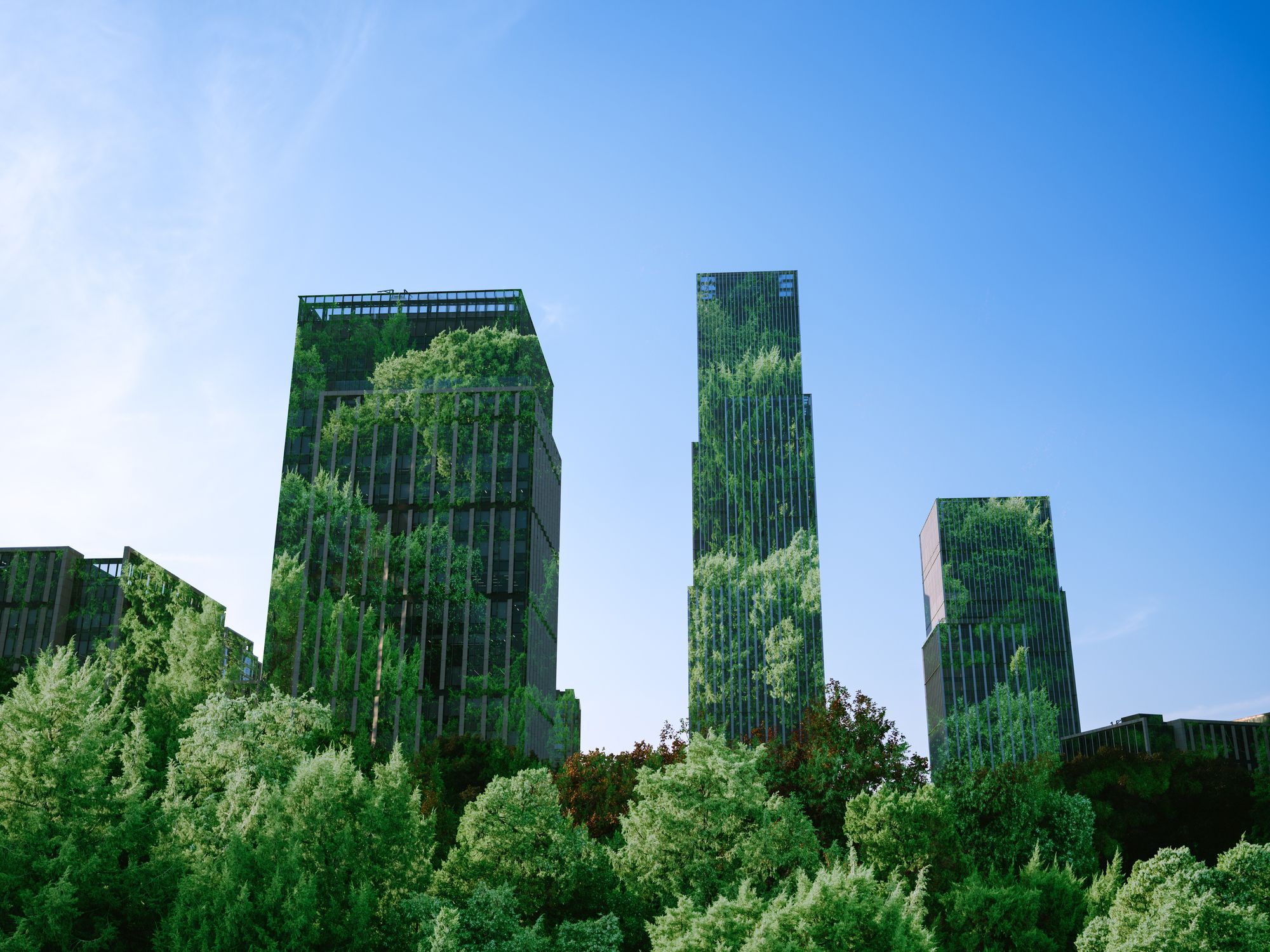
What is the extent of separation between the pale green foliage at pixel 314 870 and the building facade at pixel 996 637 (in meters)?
110

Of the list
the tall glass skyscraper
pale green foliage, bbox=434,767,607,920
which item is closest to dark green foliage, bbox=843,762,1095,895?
pale green foliage, bbox=434,767,607,920

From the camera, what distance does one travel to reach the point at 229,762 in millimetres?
45156

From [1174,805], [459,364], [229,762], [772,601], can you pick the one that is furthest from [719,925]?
[772,601]

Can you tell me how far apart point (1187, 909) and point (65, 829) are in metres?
30.2

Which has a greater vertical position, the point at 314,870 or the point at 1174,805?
the point at 1174,805

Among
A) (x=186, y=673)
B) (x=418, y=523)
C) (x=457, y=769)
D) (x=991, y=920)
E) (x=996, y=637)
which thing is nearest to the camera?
(x=991, y=920)

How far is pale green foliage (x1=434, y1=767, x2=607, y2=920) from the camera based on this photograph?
3102 cm

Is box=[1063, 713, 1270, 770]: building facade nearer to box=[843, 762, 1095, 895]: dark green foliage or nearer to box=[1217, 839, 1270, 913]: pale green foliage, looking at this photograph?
box=[843, 762, 1095, 895]: dark green foliage

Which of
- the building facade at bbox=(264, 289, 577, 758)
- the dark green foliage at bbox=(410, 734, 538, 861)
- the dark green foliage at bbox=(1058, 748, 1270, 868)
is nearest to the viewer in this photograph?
the dark green foliage at bbox=(410, 734, 538, 861)

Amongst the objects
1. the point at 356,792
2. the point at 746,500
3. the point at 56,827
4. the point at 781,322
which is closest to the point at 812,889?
the point at 356,792

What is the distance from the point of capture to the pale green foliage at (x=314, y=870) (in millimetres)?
27969

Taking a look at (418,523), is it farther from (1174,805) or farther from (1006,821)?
(1006,821)

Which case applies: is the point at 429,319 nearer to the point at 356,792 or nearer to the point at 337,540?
the point at 337,540

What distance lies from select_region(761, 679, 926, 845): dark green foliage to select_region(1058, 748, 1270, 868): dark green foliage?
23.4 metres
